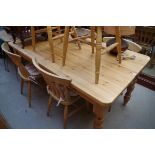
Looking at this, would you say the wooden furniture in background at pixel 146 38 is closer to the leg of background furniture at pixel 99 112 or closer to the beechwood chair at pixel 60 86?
the beechwood chair at pixel 60 86

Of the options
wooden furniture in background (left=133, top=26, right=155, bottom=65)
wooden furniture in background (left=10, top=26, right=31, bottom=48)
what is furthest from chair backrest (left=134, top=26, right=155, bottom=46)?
wooden furniture in background (left=10, top=26, right=31, bottom=48)

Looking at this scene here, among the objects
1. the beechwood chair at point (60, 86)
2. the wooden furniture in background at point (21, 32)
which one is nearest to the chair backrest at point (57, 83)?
the beechwood chair at point (60, 86)

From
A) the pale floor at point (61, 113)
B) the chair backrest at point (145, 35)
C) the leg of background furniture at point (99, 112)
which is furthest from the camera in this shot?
the chair backrest at point (145, 35)

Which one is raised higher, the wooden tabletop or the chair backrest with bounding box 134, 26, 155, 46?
the chair backrest with bounding box 134, 26, 155, 46

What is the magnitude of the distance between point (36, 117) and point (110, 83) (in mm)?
1001

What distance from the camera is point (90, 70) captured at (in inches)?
58.6

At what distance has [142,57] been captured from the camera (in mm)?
1690

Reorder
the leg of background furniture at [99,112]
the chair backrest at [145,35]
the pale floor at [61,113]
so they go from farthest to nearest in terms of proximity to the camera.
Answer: the chair backrest at [145,35]
the pale floor at [61,113]
the leg of background furniture at [99,112]

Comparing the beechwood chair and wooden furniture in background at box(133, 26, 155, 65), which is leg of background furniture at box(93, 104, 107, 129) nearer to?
the beechwood chair

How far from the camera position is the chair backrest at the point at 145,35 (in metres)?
2.48

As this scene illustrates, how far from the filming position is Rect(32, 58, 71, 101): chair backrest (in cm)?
131

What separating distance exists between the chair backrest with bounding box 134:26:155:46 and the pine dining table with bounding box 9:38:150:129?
38.6 inches

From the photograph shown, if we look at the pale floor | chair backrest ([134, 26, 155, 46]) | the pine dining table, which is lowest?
the pale floor
